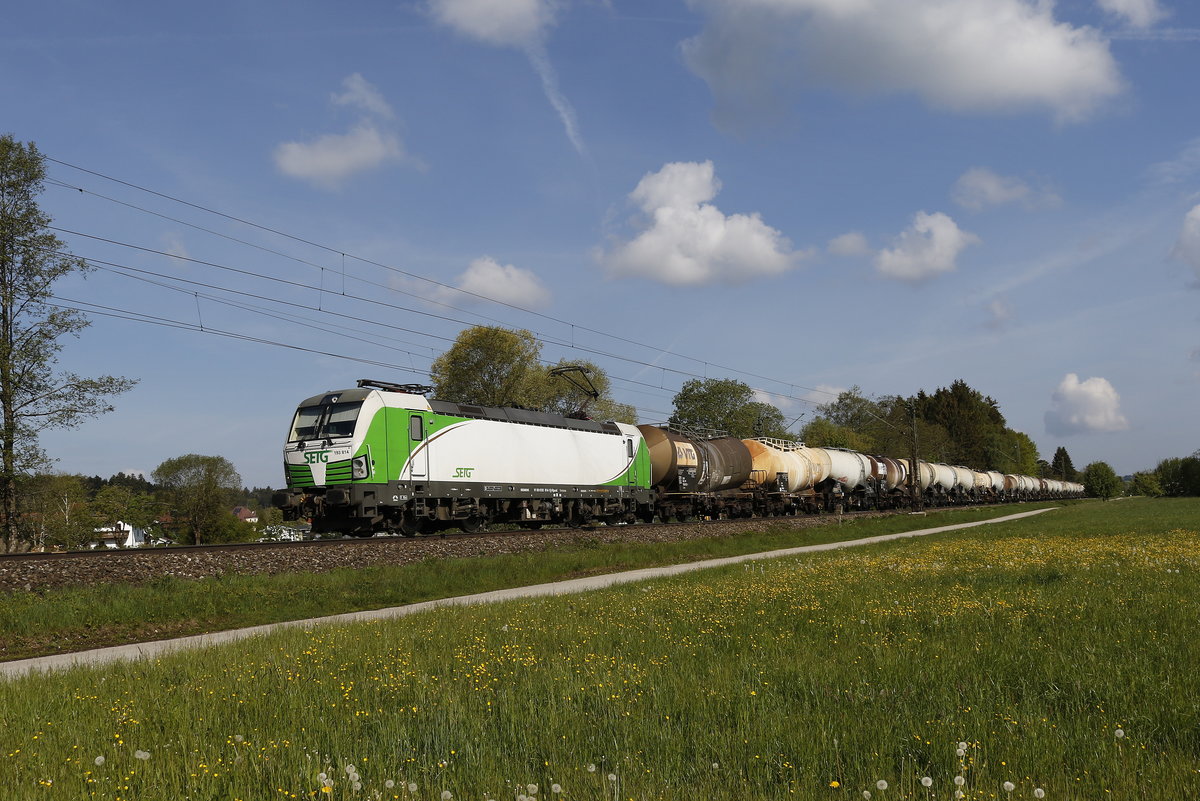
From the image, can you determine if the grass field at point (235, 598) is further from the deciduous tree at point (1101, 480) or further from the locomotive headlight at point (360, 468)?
the deciduous tree at point (1101, 480)

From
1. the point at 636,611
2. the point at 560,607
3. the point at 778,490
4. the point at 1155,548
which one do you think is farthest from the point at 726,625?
the point at 778,490

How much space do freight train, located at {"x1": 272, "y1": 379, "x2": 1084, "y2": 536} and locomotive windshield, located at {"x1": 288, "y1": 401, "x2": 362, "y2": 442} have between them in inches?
1.6

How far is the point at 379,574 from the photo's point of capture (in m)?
19.2

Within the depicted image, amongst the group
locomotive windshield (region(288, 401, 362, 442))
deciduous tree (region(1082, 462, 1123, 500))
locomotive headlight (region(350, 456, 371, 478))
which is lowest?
deciduous tree (region(1082, 462, 1123, 500))

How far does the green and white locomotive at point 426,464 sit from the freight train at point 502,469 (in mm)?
42

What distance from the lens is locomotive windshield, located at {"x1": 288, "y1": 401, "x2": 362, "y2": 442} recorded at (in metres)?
25.4

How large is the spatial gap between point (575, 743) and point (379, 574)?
14.6 metres

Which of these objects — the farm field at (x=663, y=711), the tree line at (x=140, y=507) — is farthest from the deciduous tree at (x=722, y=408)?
the farm field at (x=663, y=711)

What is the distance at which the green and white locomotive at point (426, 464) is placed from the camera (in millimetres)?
25438

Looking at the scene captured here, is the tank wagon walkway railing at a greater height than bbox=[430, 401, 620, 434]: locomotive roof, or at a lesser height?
lesser

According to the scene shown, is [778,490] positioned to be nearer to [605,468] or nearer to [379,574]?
[605,468]

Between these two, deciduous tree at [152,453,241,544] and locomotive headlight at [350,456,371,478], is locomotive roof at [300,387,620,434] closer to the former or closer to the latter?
locomotive headlight at [350,456,371,478]

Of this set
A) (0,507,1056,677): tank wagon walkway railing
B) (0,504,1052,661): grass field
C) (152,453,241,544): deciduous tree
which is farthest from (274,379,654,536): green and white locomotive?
(152,453,241,544): deciduous tree

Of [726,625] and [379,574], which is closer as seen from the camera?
[726,625]
